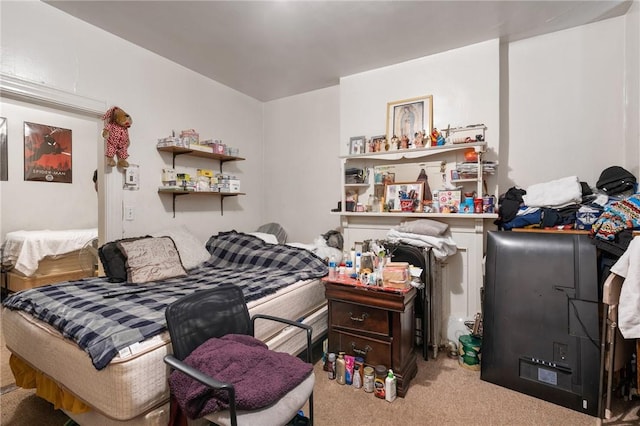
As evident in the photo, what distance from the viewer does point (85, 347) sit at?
131cm

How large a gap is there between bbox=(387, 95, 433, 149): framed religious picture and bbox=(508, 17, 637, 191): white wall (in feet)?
2.28

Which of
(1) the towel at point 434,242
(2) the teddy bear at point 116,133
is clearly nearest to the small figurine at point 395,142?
(1) the towel at point 434,242

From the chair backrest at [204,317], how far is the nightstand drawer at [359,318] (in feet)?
2.39

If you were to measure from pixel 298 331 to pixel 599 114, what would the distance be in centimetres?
291

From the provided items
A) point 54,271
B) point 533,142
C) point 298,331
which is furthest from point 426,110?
point 54,271

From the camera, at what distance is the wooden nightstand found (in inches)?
77.9

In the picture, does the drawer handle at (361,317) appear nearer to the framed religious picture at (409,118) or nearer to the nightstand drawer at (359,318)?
the nightstand drawer at (359,318)

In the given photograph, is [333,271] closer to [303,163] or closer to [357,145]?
[357,145]

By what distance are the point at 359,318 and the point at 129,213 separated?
218cm

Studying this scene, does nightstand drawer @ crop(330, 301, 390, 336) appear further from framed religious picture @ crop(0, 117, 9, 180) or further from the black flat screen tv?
framed religious picture @ crop(0, 117, 9, 180)

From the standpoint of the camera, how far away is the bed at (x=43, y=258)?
3531 mm

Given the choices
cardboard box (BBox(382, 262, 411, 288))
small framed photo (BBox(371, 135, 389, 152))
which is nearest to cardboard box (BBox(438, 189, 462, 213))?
small framed photo (BBox(371, 135, 389, 152))

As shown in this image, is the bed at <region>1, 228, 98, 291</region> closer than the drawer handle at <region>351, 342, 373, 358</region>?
No

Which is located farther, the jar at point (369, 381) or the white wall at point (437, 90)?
the white wall at point (437, 90)
